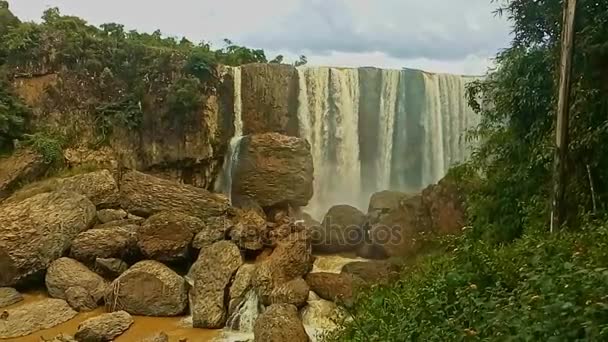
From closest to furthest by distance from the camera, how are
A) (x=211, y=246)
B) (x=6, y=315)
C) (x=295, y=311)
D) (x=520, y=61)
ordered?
1. (x=520, y=61)
2. (x=295, y=311)
3. (x=6, y=315)
4. (x=211, y=246)

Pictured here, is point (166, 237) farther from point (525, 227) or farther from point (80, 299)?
point (525, 227)

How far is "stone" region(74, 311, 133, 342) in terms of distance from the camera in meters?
9.34

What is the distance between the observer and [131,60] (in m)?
16.5

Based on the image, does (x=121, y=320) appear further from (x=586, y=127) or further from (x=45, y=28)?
(x=45, y=28)

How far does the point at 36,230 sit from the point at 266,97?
7406 mm

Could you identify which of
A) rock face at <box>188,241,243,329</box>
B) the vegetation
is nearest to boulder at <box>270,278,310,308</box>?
rock face at <box>188,241,243,329</box>

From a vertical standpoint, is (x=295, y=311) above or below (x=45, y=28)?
below

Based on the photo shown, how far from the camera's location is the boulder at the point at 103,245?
→ 11.8m

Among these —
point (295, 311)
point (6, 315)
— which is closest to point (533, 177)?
point (295, 311)

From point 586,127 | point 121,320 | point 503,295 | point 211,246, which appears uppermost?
point 586,127

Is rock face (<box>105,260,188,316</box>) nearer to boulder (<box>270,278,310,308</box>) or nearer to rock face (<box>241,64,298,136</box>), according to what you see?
boulder (<box>270,278,310,308</box>)

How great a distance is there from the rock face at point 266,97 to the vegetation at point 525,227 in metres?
7.47

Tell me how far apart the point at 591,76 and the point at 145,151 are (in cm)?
1206

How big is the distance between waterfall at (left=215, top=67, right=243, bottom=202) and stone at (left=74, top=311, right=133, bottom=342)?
6.27 metres
